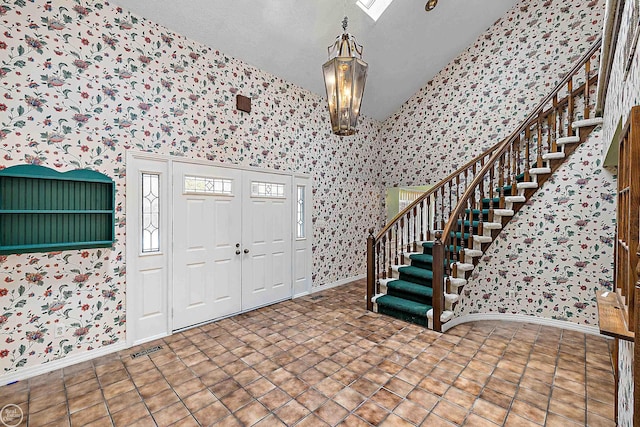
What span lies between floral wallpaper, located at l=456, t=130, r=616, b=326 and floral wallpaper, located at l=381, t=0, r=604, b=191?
1828 millimetres

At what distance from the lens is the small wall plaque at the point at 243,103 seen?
13.5ft

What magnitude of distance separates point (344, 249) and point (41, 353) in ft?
14.8

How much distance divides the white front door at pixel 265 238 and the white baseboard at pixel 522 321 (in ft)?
8.37

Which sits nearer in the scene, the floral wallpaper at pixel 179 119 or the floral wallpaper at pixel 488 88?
the floral wallpaper at pixel 179 119

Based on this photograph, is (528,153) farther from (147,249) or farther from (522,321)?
(147,249)

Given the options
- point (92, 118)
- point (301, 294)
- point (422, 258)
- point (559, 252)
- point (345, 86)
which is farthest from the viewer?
point (301, 294)

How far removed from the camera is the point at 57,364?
2.77m

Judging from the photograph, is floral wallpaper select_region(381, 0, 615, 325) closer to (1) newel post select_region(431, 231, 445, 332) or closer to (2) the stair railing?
(2) the stair railing

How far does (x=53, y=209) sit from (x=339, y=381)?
3096mm

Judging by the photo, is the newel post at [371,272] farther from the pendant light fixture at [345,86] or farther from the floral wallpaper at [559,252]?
the pendant light fixture at [345,86]

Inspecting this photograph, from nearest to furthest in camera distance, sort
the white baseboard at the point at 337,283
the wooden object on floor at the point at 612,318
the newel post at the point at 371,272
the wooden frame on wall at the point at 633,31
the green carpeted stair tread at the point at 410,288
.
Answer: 1. the wooden object on floor at the point at 612,318
2. the wooden frame on wall at the point at 633,31
3. the green carpeted stair tread at the point at 410,288
4. the newel post at the point at 371,272
5. the white baseboard at the point at 337,283

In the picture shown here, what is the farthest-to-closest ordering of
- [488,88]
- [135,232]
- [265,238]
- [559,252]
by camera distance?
[488,88], [265,238], [559,252], [135,232]

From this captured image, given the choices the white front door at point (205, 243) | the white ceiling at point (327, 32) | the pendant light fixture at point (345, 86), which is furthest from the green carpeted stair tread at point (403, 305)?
the white ceiling at point (327, 32)

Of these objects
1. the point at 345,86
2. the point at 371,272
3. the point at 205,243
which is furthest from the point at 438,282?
the point at 205,243
